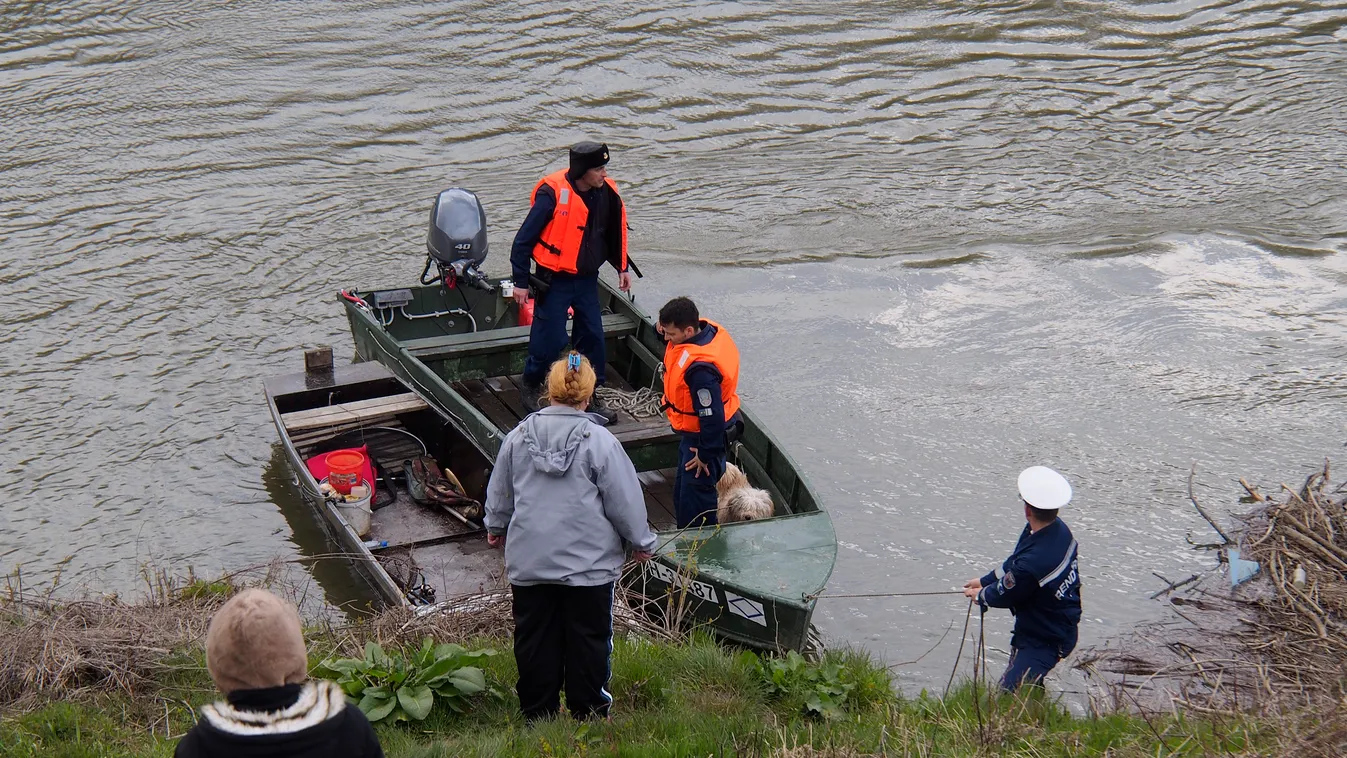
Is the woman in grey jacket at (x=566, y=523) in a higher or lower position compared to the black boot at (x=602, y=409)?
higher

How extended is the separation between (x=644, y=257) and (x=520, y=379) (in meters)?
4.30

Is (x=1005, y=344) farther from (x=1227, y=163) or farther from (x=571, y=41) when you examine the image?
(x=571, y=41)

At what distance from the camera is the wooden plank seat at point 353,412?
31.2 feet

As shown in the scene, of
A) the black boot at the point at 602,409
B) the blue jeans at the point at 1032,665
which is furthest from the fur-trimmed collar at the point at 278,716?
the black boot at the point at 602,409

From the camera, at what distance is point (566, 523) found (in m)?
4.82

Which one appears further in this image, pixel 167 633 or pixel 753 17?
pixel 753 17

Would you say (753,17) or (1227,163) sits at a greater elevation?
(753,17)

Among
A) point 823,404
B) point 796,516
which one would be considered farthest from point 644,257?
point 796,516

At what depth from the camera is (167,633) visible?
620 cm

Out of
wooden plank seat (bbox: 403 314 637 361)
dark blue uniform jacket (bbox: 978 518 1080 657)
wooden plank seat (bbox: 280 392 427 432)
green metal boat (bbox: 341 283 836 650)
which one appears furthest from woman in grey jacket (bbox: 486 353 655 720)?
wooden plank seat (bbox: 403 314 637 361)

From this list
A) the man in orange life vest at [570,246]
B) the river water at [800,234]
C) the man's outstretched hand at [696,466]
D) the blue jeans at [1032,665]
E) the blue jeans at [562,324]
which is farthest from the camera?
the river water at [800,234]

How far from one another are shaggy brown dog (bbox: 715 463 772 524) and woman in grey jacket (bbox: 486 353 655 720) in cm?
267

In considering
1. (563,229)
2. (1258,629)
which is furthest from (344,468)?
(1258,629)

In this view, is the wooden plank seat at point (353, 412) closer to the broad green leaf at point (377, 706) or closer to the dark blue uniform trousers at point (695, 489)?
the dark blue uniform trousers at point (695, 489)
